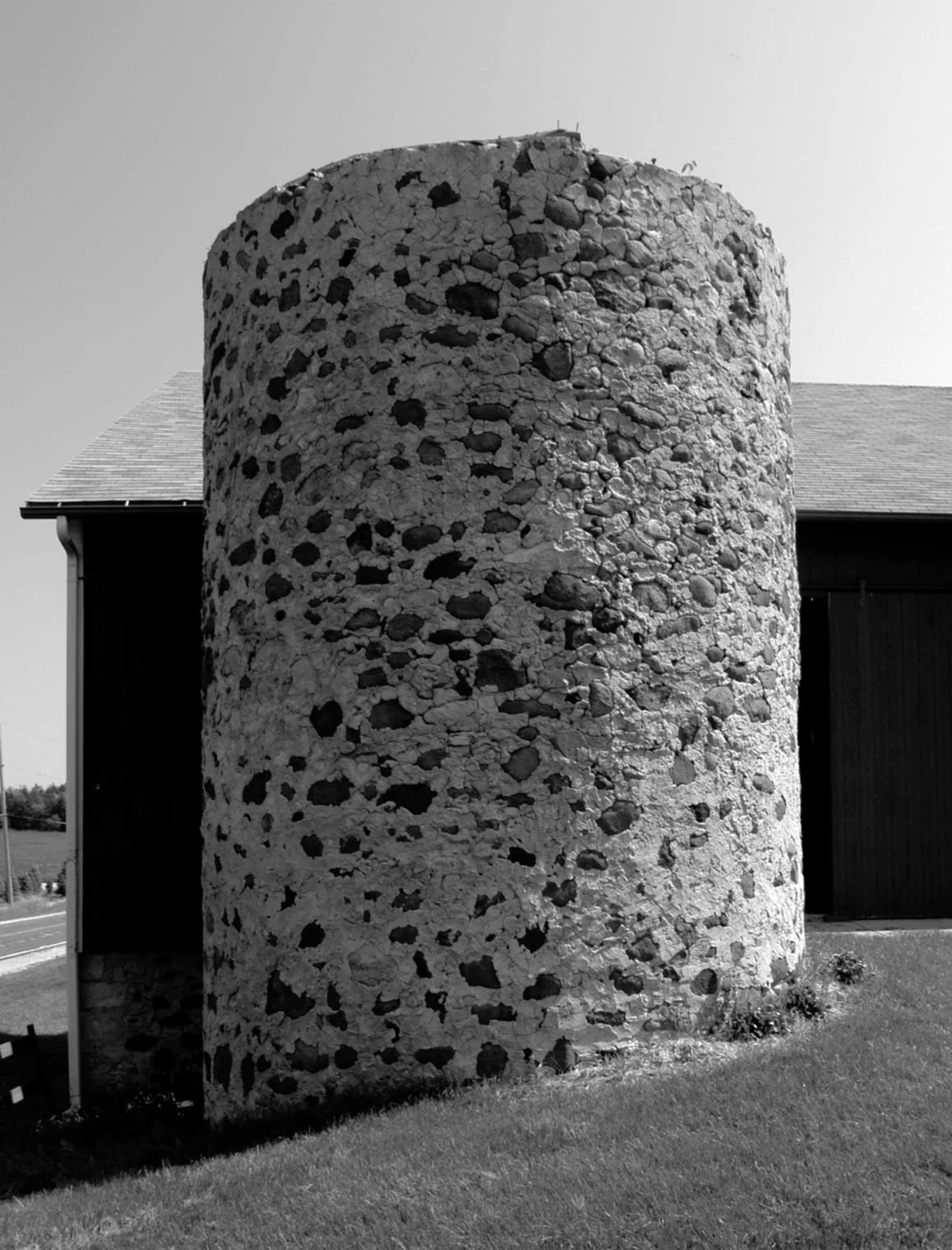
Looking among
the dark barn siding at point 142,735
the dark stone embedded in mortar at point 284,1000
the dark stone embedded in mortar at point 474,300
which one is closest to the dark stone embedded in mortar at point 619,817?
the dark stone embedded in mortar at point 284,1000

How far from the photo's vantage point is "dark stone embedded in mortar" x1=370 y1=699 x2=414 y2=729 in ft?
22.4

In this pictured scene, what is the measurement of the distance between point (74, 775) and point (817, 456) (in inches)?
293

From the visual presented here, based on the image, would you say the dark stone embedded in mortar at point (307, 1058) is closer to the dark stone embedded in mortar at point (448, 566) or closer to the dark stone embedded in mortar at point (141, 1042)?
the dark stone embedded in mortar at point (448, 566)

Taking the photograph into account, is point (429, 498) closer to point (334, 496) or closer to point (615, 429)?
point (334, 496)

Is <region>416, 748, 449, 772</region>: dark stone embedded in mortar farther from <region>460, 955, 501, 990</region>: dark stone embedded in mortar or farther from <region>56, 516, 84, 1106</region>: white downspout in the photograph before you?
<region>56, 516, 84, 1106</region>: white downspout

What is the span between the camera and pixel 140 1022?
9.98m

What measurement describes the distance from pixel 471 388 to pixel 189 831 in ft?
16.0

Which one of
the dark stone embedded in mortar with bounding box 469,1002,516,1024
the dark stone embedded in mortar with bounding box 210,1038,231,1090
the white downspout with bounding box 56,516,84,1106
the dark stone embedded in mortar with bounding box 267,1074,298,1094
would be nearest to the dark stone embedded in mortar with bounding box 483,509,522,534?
the dark stone embedded in mortar with bounding box 469,1002,516,1024

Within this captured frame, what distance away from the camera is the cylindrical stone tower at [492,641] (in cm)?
666

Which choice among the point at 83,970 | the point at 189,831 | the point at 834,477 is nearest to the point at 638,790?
the point at 189,831

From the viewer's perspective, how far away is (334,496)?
281 inches

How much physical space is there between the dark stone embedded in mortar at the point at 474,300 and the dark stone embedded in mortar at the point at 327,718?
2.17m

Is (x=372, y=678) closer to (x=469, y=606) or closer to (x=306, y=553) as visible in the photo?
(x=469, y=606)

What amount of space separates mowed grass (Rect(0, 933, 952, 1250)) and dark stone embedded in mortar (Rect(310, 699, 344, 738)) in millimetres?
1903
